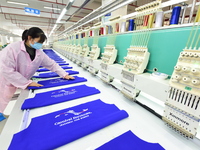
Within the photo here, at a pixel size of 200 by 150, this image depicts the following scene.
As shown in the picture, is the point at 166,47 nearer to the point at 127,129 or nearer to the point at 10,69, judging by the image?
the point at 127,129

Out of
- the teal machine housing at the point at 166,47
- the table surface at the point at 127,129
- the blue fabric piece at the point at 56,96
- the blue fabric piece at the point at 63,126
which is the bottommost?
the table surface at the point at 127,129

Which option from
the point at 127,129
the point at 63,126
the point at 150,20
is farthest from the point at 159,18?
the point at 63,126

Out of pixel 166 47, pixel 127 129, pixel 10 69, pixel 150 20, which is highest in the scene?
pixel 150 20

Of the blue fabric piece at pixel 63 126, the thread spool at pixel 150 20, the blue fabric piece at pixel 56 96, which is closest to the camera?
the blue fabric piece at pixel 63 126

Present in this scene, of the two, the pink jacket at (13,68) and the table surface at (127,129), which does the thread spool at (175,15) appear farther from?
the pink jacket at (13,68)

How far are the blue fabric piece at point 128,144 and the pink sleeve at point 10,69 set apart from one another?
1.27 metres

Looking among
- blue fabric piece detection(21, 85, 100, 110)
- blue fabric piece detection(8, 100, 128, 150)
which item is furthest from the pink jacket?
blue fabric piece detection(8, 100, 128, 150)

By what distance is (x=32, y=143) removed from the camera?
2.13 ft

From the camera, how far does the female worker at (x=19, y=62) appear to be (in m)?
1.26

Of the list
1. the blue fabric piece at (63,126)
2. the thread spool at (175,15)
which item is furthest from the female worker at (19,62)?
the thread spool at (175,15)

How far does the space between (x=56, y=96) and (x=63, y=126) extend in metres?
0.54

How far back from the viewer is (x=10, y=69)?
1266 millimetres

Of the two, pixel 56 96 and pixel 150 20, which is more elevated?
pixel 150 20

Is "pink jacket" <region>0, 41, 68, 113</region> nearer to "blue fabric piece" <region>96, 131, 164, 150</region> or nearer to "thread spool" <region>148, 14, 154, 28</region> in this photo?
"blue fabric piece" <region>96, 131, 164, 150</region>
